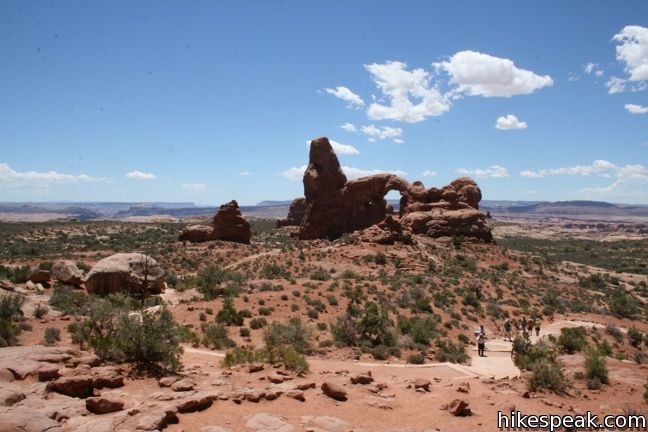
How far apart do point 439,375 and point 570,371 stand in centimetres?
375

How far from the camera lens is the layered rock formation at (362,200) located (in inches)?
1993

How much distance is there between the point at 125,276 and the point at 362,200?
33.6 metres

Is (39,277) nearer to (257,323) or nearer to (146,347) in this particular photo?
(257,323)

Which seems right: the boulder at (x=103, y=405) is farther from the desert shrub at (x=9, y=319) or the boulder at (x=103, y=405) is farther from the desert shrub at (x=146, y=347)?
the desert shrub at (x=9, y=319)

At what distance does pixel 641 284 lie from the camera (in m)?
44.1

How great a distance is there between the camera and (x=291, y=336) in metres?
16.1

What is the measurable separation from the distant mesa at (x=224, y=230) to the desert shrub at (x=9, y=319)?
34.7m

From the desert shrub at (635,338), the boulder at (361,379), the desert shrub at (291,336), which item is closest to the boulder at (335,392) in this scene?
the boulder at (361,379)

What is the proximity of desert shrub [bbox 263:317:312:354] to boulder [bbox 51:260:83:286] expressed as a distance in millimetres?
15651

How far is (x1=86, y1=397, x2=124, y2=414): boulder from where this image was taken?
802 centimetres

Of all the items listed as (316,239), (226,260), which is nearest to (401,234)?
(316,239)

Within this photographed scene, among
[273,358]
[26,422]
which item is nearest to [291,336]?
[273,358]

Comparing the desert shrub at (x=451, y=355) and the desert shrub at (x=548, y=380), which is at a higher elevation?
the desert shrub at (x=548, y=380)

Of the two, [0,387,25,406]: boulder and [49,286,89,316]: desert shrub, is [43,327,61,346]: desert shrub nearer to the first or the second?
[49,286,89,316]: desert shrub
